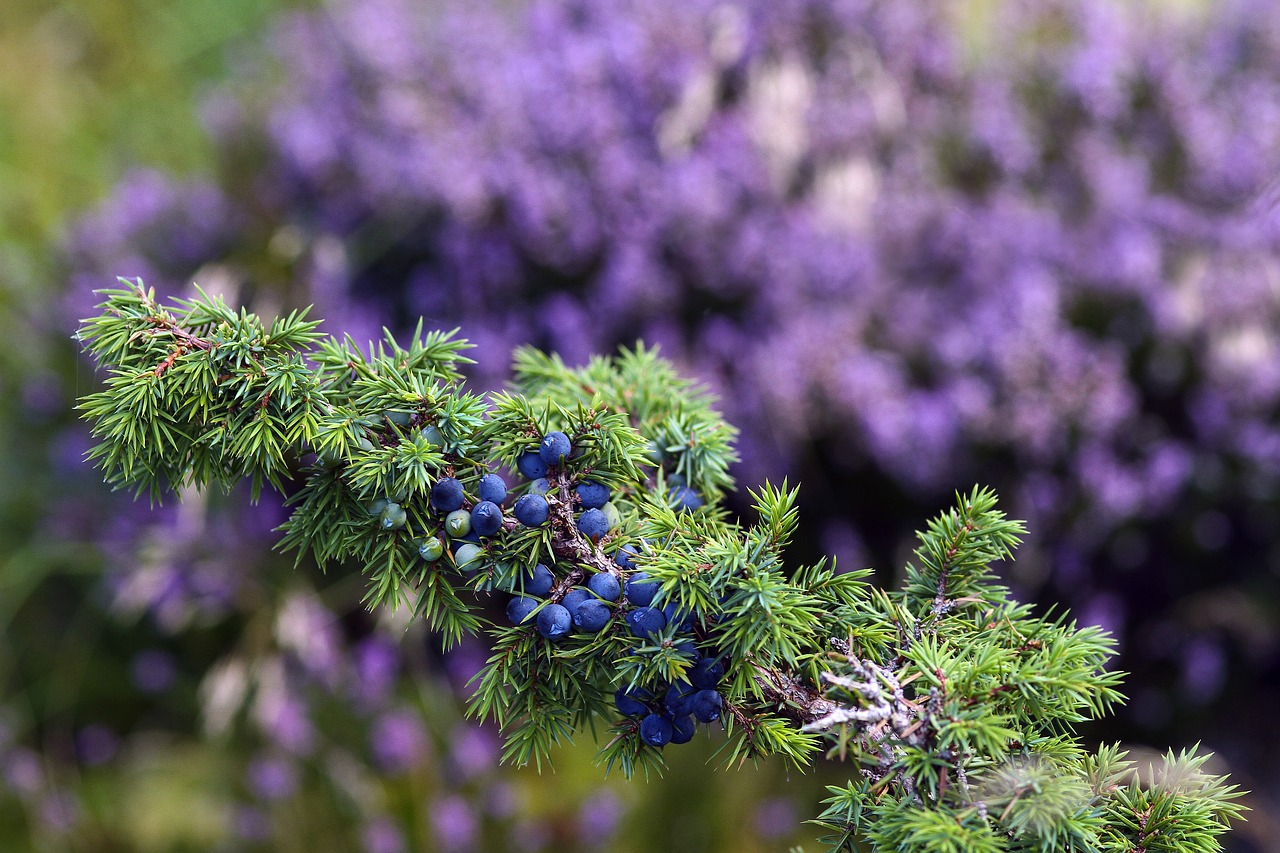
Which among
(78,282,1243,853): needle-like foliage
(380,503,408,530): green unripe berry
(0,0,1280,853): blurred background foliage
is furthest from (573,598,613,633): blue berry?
(0,0,1280,853): blurred background foliage

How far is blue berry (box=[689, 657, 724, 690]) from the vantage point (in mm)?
535

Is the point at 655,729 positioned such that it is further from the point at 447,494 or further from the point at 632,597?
the point at 447,494

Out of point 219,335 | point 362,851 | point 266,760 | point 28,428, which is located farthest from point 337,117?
point 219,335

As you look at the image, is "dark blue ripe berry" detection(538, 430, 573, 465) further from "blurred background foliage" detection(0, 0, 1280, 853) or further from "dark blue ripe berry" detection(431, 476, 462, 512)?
"blurred background foliage" detection(0, 0, 1280, 853)

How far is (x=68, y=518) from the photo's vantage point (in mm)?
2049

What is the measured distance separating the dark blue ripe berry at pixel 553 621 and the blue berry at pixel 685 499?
142 mm

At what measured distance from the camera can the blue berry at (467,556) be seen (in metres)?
0.53

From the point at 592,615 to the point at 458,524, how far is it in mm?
93

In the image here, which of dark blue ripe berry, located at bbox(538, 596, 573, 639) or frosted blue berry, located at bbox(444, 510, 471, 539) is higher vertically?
frosted blue berry, located at bbox(444, 510, 471, 539)

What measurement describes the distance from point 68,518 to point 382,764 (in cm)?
96

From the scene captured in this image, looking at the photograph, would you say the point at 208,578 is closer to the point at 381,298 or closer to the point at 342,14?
Answer: the point at 381,298

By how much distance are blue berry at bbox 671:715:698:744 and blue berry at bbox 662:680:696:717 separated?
0.04 feet

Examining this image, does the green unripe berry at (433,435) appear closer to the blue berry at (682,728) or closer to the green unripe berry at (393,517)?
the green unripe berry at (393,517)

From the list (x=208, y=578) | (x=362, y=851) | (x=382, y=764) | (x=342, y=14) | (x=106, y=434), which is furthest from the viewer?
(x=342, y=14)
